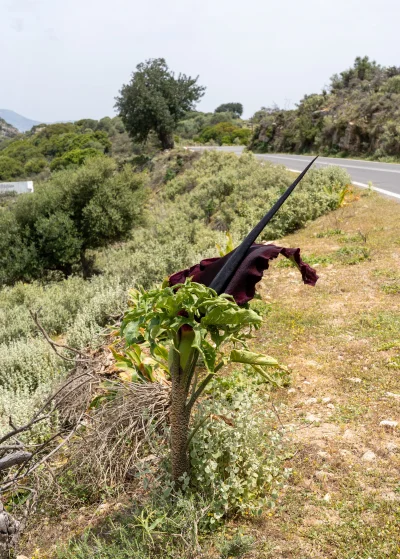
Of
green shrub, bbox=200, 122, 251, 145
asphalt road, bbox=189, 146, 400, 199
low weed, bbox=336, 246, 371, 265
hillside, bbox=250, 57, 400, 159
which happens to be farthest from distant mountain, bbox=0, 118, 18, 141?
low weed, bbox=336, 246, 371, 265

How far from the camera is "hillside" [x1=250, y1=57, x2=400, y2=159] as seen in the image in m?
22.5

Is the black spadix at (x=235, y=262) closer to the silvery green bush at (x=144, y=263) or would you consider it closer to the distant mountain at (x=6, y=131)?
the silvery green bush at (x=144, y=263)

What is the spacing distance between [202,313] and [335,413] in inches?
78.1

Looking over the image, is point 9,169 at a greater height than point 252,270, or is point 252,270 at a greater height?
point 252,270

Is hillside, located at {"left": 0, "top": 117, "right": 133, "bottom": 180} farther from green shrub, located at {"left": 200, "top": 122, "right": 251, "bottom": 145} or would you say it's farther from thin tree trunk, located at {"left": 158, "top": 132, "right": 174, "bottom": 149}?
thin tree trunk, located at {"left": 158, "top": 132, "right": 174, "bottom": 149}

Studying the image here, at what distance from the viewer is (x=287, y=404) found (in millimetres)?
3639

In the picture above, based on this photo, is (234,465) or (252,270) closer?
(252,270)

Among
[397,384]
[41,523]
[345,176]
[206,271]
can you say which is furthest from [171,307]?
[345,176]

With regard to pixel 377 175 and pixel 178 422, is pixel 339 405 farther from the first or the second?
pixel 377 175

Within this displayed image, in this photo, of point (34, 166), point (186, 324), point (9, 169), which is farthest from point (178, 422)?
point (9, 169)

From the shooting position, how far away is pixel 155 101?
1282 inches

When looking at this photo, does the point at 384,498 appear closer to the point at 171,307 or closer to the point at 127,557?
the point at 127,557

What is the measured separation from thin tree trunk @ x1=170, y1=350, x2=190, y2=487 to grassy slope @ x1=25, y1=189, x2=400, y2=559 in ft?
1.31

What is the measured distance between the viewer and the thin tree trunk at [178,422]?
217 cm
